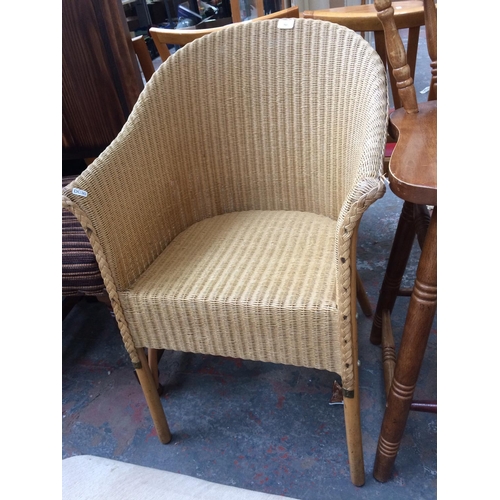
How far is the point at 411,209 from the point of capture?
1120 mm

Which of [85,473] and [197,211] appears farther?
[197,211]

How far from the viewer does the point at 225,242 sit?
3.71 feet

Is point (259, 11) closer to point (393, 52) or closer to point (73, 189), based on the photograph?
point (393, 52)

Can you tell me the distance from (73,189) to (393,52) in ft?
2.23

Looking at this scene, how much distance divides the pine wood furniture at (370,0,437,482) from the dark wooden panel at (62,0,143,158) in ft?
2.92

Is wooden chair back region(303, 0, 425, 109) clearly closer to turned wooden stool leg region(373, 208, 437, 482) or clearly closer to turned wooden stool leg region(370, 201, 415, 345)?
turned wooden stool leg region(370, 201, 415, 345)

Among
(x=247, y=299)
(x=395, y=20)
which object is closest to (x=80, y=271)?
(x=247, y=299)

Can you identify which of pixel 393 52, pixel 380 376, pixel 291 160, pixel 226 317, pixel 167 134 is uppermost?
pixel 393 52

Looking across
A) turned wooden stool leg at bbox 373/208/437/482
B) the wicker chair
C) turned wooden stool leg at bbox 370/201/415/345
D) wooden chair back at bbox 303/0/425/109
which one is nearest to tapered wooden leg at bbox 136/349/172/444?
the wicker chair

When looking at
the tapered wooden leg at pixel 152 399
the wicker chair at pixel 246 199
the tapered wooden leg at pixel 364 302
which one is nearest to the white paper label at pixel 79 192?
the wicker chair at pixel 246 199

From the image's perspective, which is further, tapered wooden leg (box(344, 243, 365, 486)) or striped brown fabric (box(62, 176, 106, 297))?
striped brown fabric (box(62, 176, 106, 297))

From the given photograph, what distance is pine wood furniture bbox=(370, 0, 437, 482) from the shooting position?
69 cm
